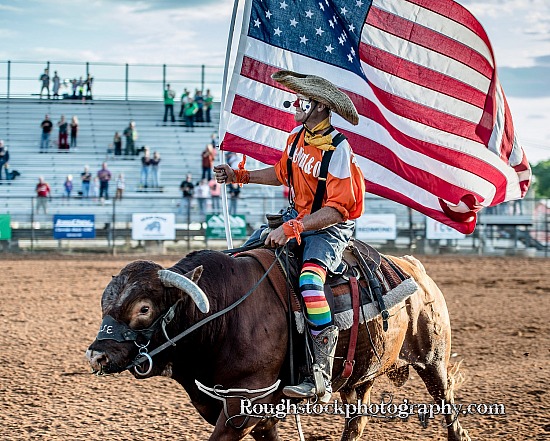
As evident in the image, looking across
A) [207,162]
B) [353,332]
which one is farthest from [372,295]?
[207,162]

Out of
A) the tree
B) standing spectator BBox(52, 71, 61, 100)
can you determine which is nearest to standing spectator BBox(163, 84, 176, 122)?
standing spectator BBox(52, 71, 61, 100)

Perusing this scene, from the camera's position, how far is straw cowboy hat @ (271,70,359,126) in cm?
527

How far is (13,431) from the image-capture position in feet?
21.6

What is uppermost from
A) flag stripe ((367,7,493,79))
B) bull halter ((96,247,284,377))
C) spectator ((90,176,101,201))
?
flag stripe ((367,7,493,79))

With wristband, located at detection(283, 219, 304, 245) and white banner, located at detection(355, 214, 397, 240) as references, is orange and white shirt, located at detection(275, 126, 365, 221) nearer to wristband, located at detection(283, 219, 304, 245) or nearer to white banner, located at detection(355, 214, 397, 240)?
wristband, located at detection(283, 219, 304, 245)

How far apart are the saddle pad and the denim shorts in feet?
0.60

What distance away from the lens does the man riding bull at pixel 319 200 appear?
505 cm

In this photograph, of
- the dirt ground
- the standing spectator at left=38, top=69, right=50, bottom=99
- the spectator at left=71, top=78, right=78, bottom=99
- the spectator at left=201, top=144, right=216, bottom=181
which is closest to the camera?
the dirt ground

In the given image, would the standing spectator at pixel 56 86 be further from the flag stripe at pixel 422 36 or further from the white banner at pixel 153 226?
the flag stripe at pixel 422 36

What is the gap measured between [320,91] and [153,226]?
1995 cm

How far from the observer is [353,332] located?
17.7 ft

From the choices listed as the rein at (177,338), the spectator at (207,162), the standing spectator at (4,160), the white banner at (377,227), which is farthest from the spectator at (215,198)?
the rein at (177,338)

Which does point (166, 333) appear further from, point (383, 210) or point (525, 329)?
point (383, 210)

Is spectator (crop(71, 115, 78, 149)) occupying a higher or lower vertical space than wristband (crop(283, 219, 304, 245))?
higher
